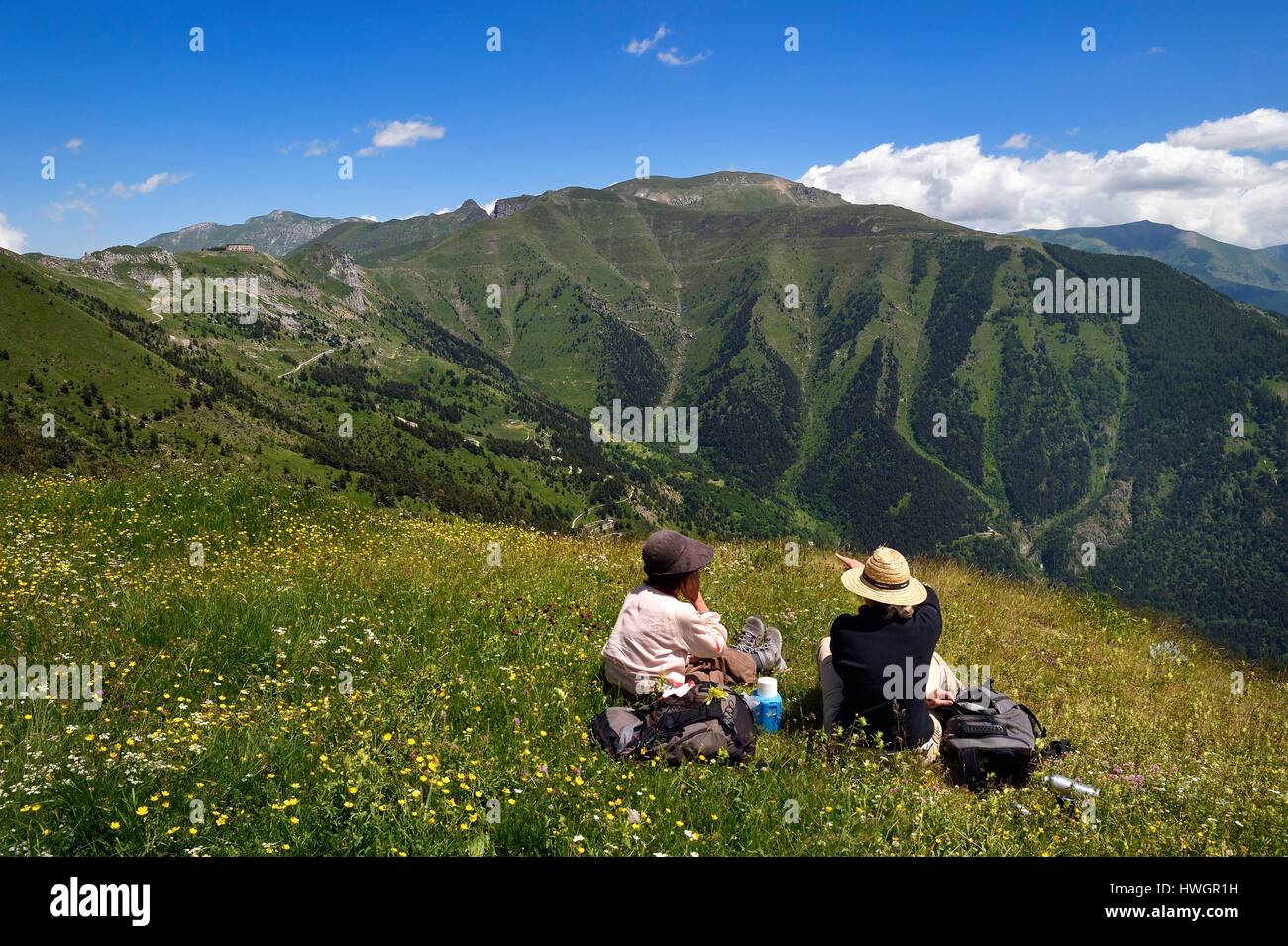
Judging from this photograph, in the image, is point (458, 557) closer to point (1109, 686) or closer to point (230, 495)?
point (230, 495)

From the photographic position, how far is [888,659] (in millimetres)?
7023

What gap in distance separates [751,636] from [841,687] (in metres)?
2.12

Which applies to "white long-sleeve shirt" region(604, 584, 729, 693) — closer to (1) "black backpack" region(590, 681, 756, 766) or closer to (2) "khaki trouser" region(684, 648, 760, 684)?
(1) "black backpack" region(590, 681, 756, 766)

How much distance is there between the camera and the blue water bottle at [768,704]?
7.64m

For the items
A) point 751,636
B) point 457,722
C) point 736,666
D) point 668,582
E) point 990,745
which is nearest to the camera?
point 457,722

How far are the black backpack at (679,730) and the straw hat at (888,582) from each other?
5.98ft

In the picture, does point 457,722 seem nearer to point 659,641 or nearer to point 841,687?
point 659,641

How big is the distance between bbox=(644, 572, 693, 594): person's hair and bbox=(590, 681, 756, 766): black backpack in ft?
4.01

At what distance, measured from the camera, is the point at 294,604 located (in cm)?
889

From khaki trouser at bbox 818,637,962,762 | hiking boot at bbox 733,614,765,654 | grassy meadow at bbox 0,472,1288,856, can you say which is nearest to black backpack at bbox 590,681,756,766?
grassy meadow at bbox 0,472,1288,856

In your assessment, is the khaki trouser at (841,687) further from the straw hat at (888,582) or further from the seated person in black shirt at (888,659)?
the straw hat at (888,582)

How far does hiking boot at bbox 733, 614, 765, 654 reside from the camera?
9288 mm

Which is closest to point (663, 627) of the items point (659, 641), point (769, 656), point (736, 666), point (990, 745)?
point (659, 641)
